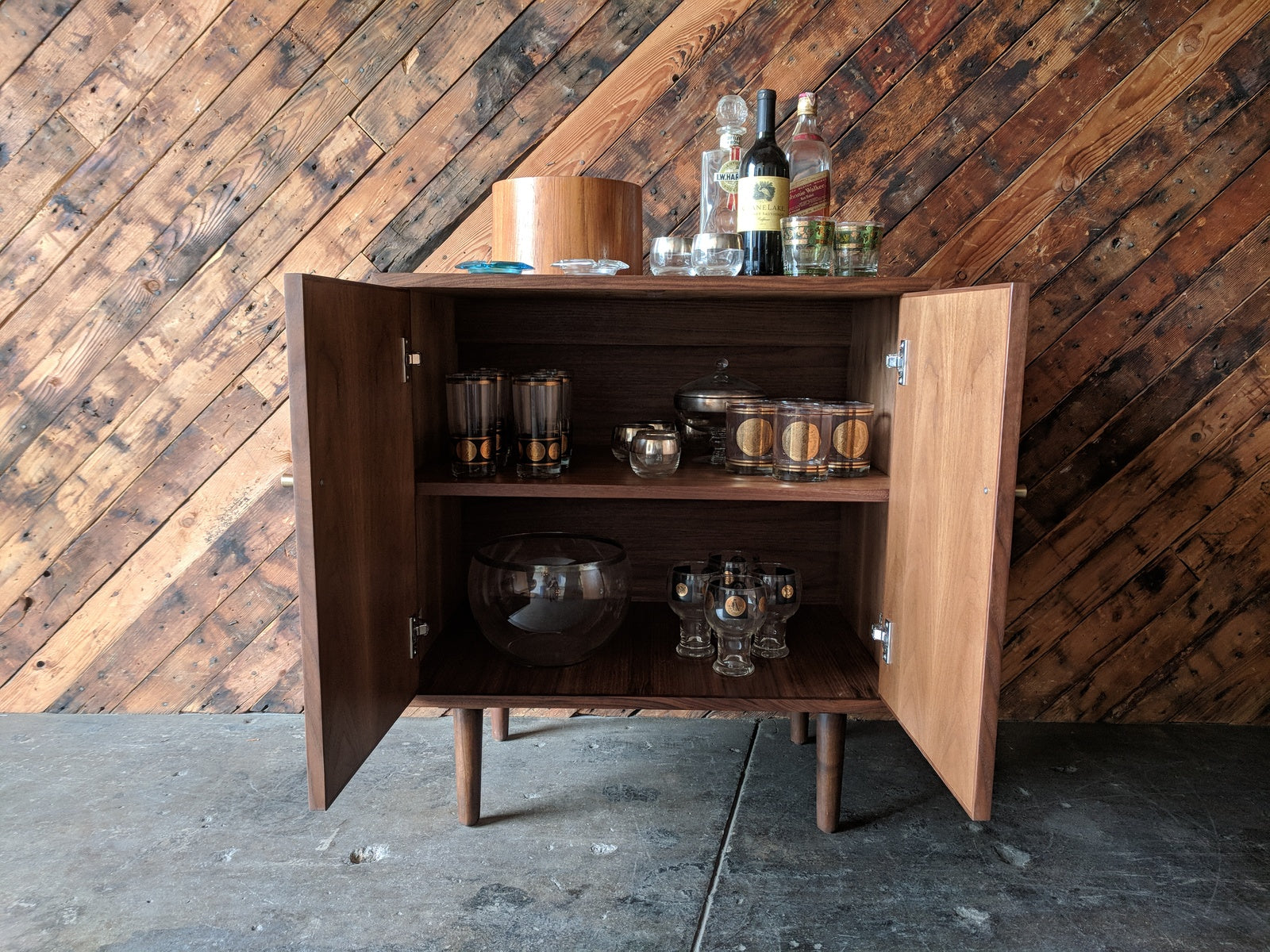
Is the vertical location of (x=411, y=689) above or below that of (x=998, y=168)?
below

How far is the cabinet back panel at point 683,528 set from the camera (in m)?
1.88

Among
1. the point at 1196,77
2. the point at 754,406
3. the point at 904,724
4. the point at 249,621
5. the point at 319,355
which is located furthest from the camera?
the point at 249,621

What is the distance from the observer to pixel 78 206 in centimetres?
187

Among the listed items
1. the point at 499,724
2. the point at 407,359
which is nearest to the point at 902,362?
the point at 407,359

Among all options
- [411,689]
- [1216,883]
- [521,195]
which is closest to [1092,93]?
[521,195]

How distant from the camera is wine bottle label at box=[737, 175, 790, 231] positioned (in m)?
1.44

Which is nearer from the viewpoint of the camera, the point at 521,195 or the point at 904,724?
the point at 904,724

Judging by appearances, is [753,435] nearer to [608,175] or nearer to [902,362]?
[902,362]

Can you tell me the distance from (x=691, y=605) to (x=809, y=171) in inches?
29.9

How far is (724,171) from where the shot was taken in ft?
5.21

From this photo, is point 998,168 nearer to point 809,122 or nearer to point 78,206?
point 809,122

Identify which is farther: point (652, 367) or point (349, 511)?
point (652, 367)

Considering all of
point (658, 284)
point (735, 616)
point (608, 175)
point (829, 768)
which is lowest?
point (829, 768)

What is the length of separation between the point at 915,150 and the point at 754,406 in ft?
2.35
